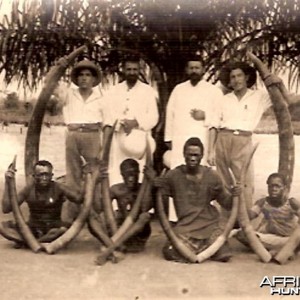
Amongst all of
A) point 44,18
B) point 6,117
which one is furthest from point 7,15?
point 6,117

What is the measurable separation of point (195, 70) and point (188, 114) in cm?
14

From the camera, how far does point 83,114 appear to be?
7.86 ft

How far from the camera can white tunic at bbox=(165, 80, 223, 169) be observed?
2.39 m

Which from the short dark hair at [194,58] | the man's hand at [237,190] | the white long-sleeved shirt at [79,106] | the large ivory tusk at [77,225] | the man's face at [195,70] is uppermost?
the short dark hair at [194,58]

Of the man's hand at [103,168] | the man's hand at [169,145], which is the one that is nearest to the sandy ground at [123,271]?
the man's hand at [103,168]

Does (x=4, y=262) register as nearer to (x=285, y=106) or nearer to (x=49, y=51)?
(x=49, y=51)

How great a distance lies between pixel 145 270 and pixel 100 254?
15 centimetres

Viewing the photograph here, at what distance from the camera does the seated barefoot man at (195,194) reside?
7.82 ft

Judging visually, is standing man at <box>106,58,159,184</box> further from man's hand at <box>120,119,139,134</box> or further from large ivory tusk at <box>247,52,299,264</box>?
large ivory tusk at <box>247,52,299,264</box>

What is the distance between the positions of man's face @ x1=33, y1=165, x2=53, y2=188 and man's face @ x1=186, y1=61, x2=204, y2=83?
1.72 feet

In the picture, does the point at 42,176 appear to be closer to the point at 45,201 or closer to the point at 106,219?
the point at 45,201

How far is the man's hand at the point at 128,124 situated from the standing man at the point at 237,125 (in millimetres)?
239

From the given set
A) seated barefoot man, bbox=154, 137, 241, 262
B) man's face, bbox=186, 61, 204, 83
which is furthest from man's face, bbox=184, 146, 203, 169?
man's face, bbox=186, 61, 204, 83

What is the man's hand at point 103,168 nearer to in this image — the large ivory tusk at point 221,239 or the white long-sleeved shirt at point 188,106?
the white long-sleeved shirt at point 188,106
